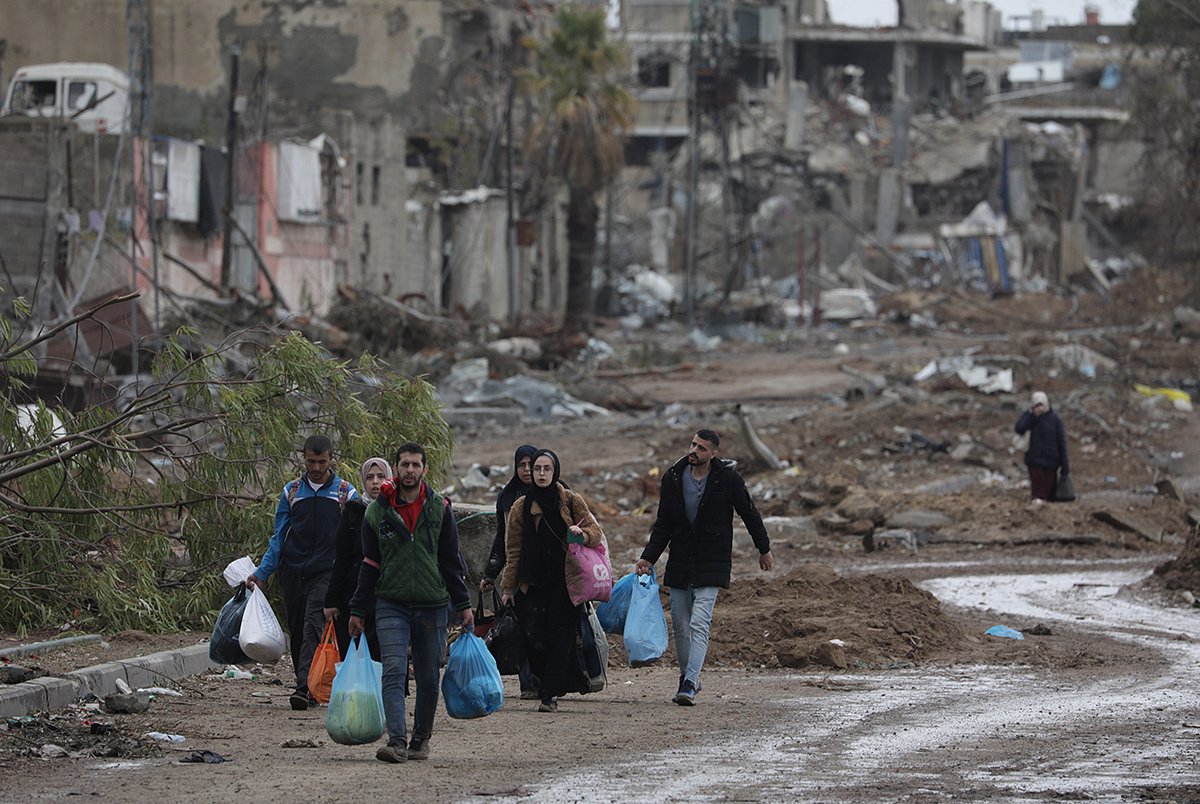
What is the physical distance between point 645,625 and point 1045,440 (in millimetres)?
10702

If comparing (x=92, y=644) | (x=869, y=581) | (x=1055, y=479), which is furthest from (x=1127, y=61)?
(x=92, y=644)

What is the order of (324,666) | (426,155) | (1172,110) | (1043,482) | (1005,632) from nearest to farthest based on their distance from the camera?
1. (324,666)
2. (1005,632)
3. (1043,482)
4. (1172,110)
5. (426,155)

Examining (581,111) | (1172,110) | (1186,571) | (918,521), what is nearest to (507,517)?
(1186,571)

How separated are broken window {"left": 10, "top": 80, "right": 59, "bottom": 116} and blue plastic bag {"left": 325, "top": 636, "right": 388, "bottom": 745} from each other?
34958 millimetres

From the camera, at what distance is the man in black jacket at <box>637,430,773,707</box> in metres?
10.5

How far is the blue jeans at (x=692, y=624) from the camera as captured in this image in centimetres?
1041

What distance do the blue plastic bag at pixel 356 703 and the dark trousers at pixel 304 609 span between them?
6.00ft

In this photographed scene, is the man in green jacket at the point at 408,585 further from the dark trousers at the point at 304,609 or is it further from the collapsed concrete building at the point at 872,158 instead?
the collapsed concrete building at the point at 872,158

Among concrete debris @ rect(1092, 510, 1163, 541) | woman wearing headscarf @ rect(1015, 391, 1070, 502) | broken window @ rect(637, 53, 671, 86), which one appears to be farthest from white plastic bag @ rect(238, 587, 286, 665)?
broken window @ rect(637, 53, 671, 86)

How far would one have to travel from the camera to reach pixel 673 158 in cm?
8450

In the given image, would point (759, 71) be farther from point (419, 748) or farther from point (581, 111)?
point (419, 748)

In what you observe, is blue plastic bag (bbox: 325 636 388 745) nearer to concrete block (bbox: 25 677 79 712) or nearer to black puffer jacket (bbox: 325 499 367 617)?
black puffer jacket (bbox: 325 499 367 617)

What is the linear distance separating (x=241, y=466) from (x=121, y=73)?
110 feet

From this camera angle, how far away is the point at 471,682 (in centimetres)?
871
